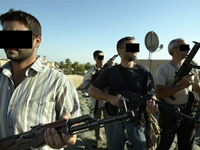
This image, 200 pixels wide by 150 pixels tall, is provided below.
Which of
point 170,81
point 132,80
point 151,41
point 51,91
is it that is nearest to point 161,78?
point 170,81

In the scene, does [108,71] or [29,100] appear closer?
[29,100]

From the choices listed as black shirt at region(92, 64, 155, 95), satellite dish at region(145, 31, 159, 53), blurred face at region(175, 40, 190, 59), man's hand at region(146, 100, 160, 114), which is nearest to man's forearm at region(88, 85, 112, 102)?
black shirt at region(92, 64, 155, 95)

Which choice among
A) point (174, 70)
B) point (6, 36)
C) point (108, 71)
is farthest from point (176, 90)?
point (6, 36)

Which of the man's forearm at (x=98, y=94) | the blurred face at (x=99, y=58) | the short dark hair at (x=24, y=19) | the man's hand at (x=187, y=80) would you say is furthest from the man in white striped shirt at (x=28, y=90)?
the blurred face at (x=99, y=58)

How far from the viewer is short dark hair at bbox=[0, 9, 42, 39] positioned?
5.15ft

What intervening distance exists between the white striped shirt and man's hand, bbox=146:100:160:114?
1056 mm

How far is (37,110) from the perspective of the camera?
5.00 feet

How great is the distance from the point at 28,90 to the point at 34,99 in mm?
108

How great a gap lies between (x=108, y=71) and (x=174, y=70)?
4.09 feet

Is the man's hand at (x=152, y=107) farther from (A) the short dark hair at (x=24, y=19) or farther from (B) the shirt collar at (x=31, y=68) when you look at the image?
(A) the short dark hair at (x=24, y=19)

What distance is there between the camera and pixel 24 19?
158cm

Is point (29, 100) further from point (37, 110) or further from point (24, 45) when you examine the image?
point (24, 45)

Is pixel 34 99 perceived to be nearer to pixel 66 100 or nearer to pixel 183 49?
pixel 66 100

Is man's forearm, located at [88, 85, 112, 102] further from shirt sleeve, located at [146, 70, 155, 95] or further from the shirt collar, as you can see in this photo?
the shirt collar
